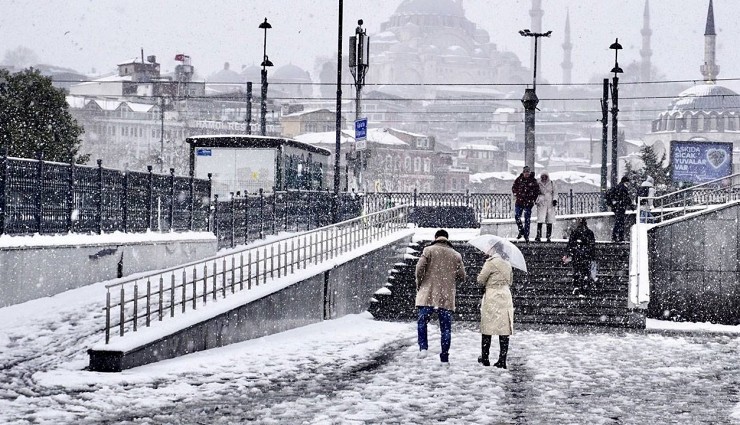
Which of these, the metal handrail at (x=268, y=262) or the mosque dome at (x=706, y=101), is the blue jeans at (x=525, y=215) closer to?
the metal handrail at (x=268, y=262)

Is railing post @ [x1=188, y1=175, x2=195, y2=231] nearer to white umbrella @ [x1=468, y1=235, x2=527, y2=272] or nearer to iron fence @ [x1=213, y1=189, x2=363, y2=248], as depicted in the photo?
iron fence @ [x1=213, y1=189, x2=363, y2=248]

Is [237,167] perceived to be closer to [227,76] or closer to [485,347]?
[485,347]

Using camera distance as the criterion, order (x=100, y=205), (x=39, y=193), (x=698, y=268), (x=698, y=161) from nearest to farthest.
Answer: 1. (x=39, y=193)
2. (x=100, y=205)
3. (x=698, y=268)
4. (x=698, y=161)

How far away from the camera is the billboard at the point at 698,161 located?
51.9 metres

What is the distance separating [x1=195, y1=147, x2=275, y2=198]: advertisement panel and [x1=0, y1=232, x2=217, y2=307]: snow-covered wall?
7.49 m

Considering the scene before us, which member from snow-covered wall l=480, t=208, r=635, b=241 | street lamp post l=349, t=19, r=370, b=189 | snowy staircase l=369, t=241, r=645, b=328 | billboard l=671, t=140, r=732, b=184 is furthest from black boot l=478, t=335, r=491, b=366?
billboard l=671, t=140, r=732, b=184

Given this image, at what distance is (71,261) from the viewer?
17.3 m

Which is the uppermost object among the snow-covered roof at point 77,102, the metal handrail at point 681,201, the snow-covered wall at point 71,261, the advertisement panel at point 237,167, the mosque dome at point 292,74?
the mosque dome at point 292,74

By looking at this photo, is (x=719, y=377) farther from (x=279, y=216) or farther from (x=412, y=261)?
(x=279, y=216)

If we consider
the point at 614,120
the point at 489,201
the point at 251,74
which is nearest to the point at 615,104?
the point at 614,120

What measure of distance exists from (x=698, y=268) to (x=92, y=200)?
42.3ft

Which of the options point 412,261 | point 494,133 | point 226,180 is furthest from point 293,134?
point 412,261

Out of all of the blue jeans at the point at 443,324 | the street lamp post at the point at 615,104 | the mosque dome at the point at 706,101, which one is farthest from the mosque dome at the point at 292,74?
the blue jeans at the point at 443,324

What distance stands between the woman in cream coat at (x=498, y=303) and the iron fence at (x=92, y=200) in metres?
7.68
